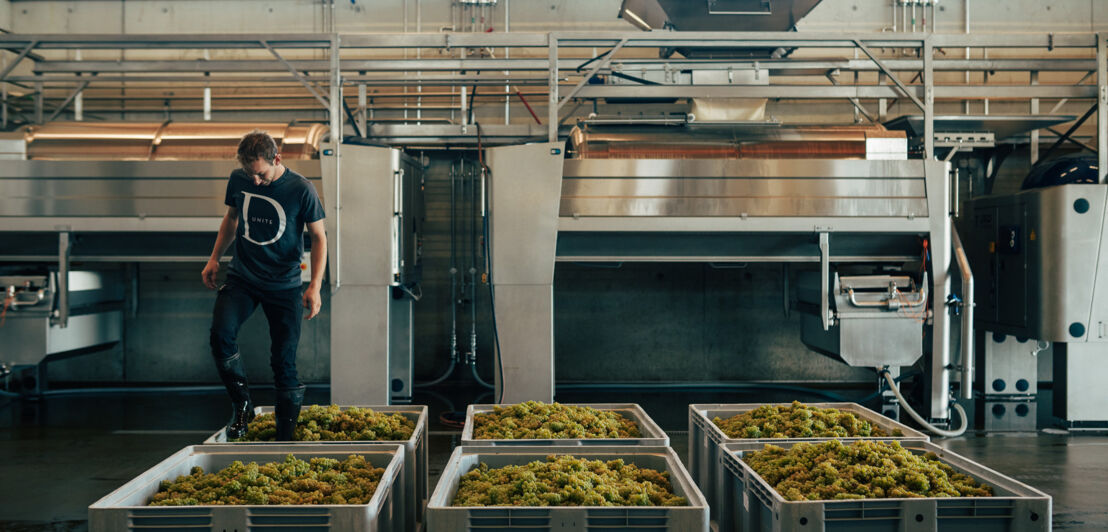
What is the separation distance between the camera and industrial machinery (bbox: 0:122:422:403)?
201 inches

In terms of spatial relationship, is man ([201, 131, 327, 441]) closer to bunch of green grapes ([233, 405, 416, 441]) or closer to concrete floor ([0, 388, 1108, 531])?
bunch of green grapes ([233, 405, 416, 441])

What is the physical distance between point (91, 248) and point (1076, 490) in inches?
257

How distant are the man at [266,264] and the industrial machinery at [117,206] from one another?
171cm

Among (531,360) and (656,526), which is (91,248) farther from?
(656,526)

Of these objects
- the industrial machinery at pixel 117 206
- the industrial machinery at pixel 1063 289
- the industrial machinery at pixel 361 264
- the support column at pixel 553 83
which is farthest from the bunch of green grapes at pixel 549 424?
the industrial machinery at pixel 1063 289

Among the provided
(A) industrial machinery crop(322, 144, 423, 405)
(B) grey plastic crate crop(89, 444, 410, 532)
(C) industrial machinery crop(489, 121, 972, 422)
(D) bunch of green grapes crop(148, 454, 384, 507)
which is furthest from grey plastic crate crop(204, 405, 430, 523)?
(C) industrial machinery crop(489, 121, 972, 422)

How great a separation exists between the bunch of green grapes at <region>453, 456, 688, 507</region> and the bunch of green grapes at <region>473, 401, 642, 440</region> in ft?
1.22

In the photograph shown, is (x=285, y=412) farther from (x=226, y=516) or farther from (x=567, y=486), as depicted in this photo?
(x=567, y=486)

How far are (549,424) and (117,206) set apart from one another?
3960 millimetres

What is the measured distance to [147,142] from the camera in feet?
18.2

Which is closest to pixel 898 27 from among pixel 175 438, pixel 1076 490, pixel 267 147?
pixel 1076 490

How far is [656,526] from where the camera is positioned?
6.21ft

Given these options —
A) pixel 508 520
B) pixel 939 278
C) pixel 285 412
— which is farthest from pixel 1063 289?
pixel 285 412

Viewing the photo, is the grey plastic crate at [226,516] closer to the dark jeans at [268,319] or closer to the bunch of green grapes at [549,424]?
the bunch of green grapes at [549,424]
